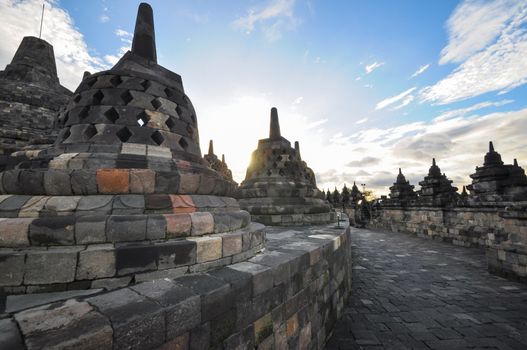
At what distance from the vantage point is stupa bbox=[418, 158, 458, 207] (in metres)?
12.1

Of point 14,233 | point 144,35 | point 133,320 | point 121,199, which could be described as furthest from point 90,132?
point 133,320

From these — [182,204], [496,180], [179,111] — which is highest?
[179,111]

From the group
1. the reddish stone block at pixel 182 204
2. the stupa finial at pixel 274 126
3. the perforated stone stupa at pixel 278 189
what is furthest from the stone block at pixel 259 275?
the stupa finial at pixel 274 126

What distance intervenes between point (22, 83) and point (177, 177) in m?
16.7

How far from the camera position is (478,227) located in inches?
382

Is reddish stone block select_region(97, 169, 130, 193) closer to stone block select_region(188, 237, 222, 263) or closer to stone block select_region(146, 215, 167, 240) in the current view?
stone block select_region(146, 215, 167, 240)

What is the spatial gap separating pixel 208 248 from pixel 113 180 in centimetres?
131

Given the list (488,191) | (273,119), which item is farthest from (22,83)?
(488,191)

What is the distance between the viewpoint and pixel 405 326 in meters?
3.69

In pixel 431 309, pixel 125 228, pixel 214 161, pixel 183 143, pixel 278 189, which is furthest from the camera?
pixel 214 161

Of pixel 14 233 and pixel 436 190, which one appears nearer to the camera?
pixel 14 233

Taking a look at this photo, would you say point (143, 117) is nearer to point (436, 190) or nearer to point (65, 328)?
point (65, 328)

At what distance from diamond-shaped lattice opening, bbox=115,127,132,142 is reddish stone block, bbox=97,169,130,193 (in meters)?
0.82

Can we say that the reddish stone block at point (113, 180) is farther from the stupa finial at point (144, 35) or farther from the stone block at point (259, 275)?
the stupa finial at point (144, 35)
